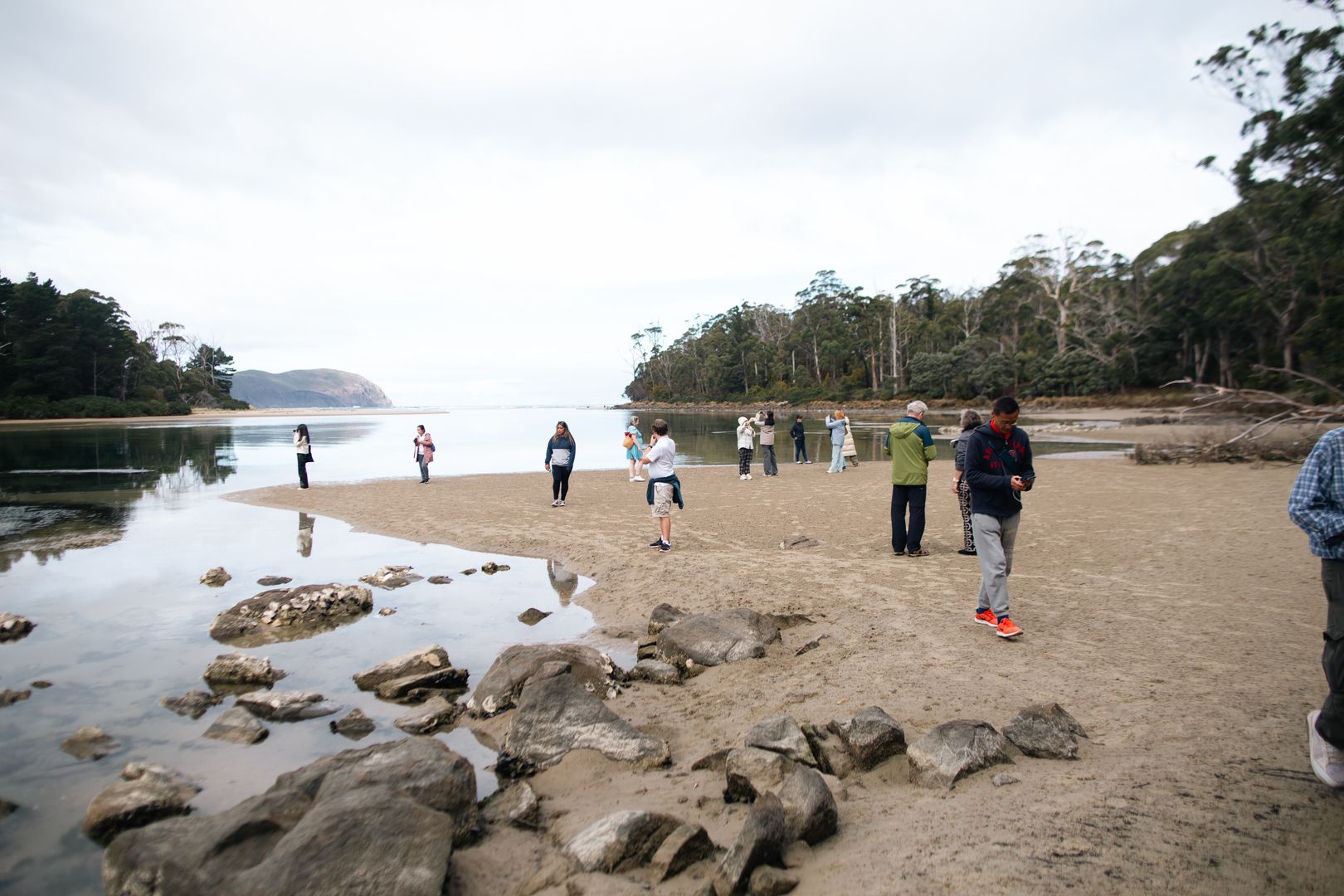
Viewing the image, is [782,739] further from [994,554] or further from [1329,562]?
[994,554]

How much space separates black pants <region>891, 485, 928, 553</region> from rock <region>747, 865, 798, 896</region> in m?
6.85

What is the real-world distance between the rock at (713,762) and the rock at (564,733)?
0.25 metres

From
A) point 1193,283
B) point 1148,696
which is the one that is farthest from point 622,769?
point 1193,283

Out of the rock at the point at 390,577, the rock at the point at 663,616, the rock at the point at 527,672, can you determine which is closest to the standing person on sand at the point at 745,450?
the rock at the point at 390,577

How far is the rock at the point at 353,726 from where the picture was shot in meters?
4.99

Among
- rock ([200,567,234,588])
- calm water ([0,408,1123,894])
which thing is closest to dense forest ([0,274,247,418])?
calm water ([0,408,1123,894])

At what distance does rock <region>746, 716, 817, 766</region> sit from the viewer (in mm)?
3896

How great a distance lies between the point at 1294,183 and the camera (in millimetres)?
27047

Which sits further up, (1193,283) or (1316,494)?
(1193,283)

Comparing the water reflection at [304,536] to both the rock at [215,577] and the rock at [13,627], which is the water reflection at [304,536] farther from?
the rock at [13,627]

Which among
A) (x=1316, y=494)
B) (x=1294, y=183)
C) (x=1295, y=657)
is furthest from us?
(x=1294, y=183)

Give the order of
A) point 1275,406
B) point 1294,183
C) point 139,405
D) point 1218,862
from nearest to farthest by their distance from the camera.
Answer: point 1218,862
point 1294,183
point 1275,406
point 139,405

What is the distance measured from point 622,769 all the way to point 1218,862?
113 inches

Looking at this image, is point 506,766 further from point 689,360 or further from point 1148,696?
point 689,360
